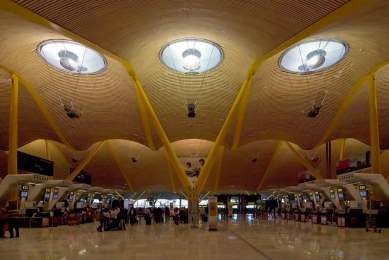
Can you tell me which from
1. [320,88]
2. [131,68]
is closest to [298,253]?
[131,68]

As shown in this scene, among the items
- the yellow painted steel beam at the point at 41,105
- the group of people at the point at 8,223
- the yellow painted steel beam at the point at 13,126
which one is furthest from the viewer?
the yellow painted steel beam at the point at 41,105

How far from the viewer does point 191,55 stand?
86.4 ft

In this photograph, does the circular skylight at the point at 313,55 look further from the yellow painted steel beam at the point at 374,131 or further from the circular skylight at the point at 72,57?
the circular skylight at the point at 72,57

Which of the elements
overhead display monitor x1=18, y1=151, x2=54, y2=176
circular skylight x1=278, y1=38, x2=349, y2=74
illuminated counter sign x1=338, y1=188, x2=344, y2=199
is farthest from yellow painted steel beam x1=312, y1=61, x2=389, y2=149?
overhead display monitor x1=18, y1=151, x2=54, y2=176

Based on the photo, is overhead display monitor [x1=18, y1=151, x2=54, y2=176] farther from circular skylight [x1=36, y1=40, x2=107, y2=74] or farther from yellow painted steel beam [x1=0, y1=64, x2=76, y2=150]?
circular skylight [x1=36, y1=40, x2=107, y2=74]

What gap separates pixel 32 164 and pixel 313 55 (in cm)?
2440

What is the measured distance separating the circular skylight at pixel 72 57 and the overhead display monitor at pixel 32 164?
8609 millimetres

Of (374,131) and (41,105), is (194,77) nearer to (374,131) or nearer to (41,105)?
(41,105)

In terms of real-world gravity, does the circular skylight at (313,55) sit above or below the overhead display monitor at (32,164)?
above

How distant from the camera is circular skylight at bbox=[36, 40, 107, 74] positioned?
24.0 metres

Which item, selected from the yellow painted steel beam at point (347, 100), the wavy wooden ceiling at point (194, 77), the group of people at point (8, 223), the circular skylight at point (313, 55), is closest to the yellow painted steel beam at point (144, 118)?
the wavy wooden ceiling at point (194, 77)

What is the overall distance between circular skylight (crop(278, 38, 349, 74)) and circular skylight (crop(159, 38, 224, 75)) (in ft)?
15.2

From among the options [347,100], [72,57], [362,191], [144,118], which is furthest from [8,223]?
[347,100]

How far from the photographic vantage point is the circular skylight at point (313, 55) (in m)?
23.8
